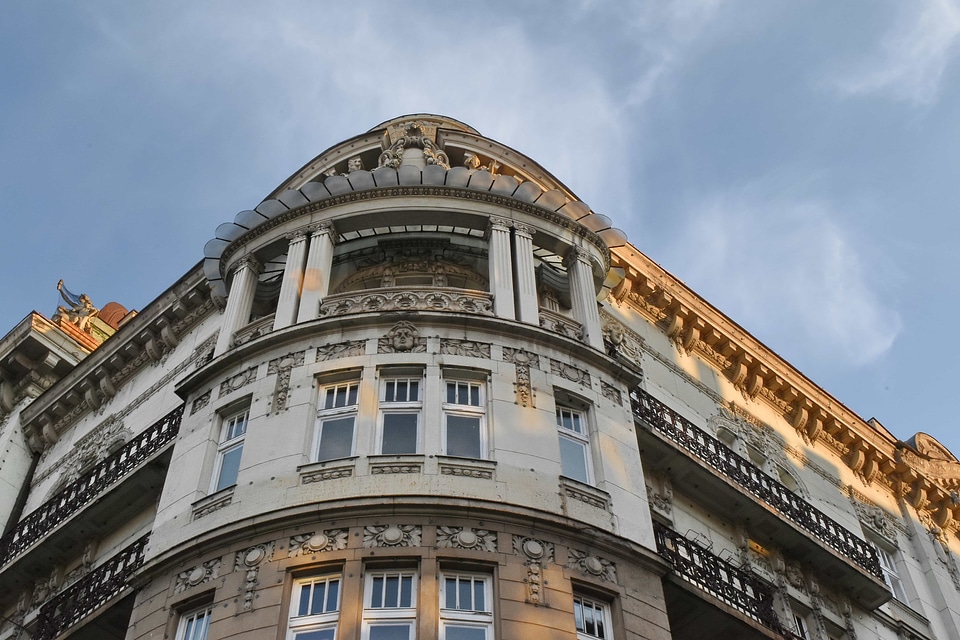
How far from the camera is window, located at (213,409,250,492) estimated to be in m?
19.5

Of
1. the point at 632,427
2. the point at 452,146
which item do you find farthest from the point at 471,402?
the point at 452,146

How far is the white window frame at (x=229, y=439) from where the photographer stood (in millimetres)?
19625

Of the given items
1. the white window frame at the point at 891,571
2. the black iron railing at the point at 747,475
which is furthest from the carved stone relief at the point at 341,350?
the white window frame at the point at 891,571

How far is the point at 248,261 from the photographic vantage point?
982 inches

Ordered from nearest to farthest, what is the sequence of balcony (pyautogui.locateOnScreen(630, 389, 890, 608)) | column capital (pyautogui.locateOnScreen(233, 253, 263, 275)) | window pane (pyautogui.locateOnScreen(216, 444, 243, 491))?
window pane (pyautogui.locateOnScreen(216, 444, 243, 491)), balcony (pyautogui.locateOnScreen(630, 389, 890, 608)), column capital (pyautogui.locateOnScreen(233, 253, 263, 275))

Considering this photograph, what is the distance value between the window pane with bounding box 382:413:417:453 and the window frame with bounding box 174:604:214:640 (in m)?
3.88

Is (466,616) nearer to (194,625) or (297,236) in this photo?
(194,625)

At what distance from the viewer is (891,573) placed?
1171 inches

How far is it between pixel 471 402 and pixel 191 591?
19.2 feet

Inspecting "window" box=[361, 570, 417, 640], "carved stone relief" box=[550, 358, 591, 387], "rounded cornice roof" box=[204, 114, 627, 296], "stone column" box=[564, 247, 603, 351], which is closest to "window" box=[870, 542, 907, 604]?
"rounded cornice roof" box=[204, 114, 627, 296]

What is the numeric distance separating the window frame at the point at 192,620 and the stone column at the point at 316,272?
255 inches

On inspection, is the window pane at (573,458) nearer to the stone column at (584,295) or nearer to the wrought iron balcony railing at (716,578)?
the wrought iron balcony railing at (716,578)

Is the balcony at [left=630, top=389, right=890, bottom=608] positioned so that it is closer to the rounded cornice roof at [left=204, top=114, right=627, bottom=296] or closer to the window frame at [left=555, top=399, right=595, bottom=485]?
the window frame at [left=555, top=399, right=595, bottom=485]

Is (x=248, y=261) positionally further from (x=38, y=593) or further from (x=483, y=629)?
(x=483, y=629)
